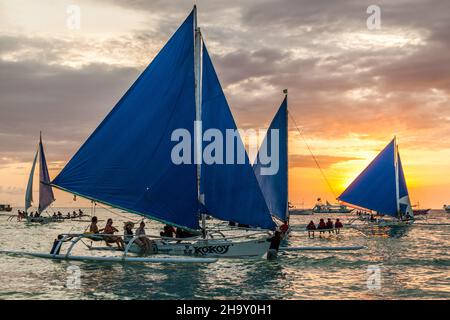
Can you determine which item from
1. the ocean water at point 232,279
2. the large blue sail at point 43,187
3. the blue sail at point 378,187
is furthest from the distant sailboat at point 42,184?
the ocean water at point 232,279

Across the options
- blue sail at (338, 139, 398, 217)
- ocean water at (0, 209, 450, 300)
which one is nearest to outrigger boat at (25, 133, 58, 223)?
blue sail at (338, 139, 398, 217)

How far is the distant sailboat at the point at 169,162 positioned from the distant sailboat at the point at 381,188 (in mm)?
44010

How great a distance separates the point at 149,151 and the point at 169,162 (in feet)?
3.60

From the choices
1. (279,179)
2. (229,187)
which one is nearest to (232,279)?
(229,187)

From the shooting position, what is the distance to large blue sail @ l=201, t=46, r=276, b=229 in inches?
996

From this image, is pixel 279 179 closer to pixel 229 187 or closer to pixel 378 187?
pixel 229 187

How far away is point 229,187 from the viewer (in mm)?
25438

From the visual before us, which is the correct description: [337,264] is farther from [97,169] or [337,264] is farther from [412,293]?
[97,169]

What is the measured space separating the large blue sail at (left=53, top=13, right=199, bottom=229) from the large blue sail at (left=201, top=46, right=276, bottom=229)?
2.81 ft

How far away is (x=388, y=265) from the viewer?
29672 millimetres

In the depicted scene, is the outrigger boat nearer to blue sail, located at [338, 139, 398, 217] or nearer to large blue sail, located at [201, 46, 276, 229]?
blue sail, located at [338, 139, 398, 217]

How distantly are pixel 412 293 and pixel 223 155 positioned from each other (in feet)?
34.9

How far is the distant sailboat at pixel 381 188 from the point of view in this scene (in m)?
67.4

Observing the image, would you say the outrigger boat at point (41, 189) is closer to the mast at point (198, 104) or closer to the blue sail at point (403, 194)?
the blue sail at point (403, 194)
